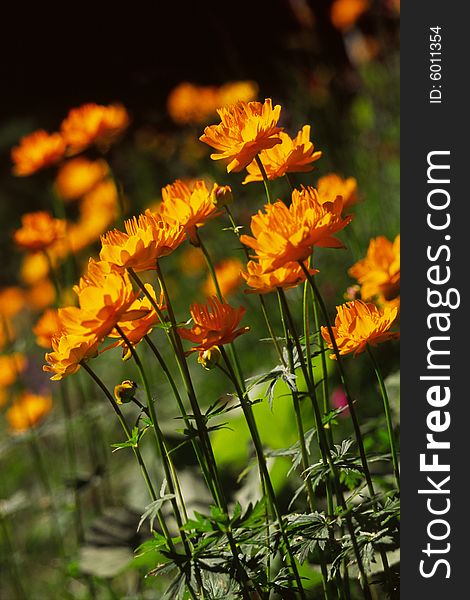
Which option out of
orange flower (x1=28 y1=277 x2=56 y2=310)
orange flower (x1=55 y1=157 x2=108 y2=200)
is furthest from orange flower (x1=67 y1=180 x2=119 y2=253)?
orange flower (x1=28 y1=277 x2=56 y2=310)

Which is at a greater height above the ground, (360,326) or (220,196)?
(220,196)

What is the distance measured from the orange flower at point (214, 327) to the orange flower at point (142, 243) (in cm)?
7

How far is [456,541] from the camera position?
0.96 m

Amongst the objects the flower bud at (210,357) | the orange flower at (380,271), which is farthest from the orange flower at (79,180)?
the flower bud at (210,357)

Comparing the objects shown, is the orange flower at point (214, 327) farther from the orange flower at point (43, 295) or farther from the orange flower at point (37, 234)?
the orange flower at point (43, 295)

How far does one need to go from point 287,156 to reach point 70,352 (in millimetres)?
342

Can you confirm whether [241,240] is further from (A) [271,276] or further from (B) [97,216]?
(B) [97,216]

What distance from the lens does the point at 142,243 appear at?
0.91 meters

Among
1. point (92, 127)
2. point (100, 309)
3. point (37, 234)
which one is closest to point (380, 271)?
point (100, 309)

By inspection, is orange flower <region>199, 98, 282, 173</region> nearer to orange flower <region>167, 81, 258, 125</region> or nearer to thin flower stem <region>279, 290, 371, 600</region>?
thin flower stem <region>279, 290, 371, 600</region>

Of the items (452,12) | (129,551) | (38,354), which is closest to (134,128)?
(38,354)

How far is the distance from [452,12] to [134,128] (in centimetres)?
421

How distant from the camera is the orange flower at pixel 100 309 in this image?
89 centimetres

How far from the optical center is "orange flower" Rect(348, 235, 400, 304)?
1.22 m
